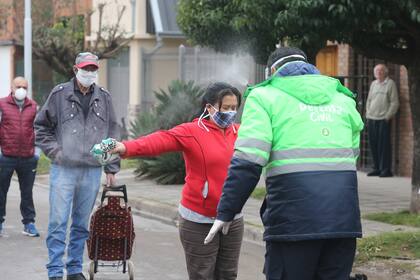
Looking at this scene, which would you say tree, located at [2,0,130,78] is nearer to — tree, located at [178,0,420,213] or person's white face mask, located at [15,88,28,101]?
tree, located at [178,0,420,213]

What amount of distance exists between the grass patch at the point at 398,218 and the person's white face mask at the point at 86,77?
468 centimetres

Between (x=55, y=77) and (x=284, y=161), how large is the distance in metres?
27.4

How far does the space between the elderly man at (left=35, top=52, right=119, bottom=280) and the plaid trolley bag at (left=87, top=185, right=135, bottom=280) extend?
8.3 inches

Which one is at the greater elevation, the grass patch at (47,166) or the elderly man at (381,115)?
the elderly man at (381,115)

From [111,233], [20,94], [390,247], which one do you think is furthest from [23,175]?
[390,247]

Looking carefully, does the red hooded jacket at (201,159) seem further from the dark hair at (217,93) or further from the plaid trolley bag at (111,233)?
the plaid trolley bag at (111,233)

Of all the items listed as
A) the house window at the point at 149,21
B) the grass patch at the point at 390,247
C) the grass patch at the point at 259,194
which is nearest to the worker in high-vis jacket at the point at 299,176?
the grass patch at the point at 390,247

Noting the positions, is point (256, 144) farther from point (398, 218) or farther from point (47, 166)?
point (47, 166)

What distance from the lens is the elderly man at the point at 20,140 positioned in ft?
33.8

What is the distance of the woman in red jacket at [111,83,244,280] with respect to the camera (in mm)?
6043

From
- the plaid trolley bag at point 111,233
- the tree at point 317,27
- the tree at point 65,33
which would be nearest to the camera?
the plaid trolley bag at point 111,233

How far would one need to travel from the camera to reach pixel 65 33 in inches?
1025

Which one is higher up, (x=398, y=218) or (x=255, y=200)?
(x=398, y=218)

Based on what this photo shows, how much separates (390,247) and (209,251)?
369 cm
